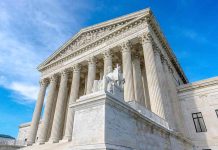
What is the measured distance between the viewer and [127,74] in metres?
18.7

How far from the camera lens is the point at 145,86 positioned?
24.1 meters

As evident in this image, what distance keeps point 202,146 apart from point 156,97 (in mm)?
9564

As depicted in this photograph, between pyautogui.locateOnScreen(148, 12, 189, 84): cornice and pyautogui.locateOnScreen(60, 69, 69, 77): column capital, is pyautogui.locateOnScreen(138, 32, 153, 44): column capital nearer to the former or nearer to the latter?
pyautogui.locateOnScreen(148, 12, 189, 84): cornice

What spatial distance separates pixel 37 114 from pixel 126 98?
16.5 meters

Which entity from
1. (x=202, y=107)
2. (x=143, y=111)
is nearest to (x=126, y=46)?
(x=143, y=111)

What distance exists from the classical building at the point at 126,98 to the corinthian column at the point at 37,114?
0.21 ft

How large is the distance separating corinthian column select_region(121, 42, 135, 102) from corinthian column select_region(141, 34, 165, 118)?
184cm

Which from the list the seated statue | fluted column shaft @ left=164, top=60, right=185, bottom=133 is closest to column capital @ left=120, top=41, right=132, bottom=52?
fluted column shaft @ left=164, top=60, right=185, bottom=133

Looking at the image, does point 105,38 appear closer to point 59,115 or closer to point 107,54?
point 107,54

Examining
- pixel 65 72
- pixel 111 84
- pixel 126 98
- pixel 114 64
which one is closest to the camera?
pixel 111 84

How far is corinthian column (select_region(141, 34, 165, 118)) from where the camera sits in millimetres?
15578

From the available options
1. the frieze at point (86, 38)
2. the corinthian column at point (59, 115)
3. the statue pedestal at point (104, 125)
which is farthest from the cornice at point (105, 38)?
the statue pedestal at point (104, 125)

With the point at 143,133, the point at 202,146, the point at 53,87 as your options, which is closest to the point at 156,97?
the point at 143,133

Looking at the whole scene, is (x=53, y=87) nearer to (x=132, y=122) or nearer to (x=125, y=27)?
(x=125, y=27)
